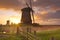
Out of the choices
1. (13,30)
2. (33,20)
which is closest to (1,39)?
(13,30)

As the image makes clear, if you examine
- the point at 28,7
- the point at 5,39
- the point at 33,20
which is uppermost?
the point at 28,7

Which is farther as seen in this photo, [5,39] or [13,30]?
[13,30]

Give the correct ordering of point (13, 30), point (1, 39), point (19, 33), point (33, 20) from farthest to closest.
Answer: point (33, 20)
point (13, 30)
point (19, 33)
point (1, 39)

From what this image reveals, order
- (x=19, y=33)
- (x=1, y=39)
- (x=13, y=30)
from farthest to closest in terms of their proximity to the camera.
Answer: (x=13, y=30) < (x=19, y=33) < (x=1, y=39)

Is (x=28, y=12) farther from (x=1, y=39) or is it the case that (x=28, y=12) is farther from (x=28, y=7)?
(x=1, y=39)

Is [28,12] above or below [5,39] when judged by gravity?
above

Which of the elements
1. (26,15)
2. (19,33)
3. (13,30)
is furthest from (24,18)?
(19,33)

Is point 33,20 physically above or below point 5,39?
above

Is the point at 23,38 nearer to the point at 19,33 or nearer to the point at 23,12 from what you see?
the point at 19,33

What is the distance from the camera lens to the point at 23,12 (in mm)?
49500

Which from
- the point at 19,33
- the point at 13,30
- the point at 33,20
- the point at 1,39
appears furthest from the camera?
the point at 33,20

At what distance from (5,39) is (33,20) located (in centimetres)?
1996

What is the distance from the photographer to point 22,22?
48.9 meters

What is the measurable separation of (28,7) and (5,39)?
2136cm
